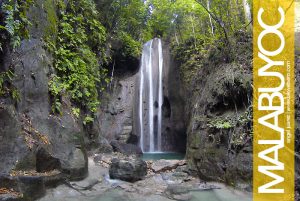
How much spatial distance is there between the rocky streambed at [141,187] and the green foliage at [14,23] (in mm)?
3320

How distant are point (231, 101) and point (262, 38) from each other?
183 cm

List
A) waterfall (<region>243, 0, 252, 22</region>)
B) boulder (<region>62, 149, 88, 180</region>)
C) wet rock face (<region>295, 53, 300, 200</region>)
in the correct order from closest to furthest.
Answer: wet rock face (<region>295, 53, 300, 200</region>), boulder (<region>62, 149, 88, 180</region>), waterfall (<region>243, 0, 252, 22</region>)

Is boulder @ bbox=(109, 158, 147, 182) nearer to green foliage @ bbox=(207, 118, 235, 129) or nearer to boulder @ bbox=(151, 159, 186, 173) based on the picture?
boulder @ bbox=(151, 159, 186, 173)

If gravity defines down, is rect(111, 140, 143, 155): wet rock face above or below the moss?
below

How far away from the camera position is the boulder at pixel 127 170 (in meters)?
7.50

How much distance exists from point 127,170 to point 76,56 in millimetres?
4497

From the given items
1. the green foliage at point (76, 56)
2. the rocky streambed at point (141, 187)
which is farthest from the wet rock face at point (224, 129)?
the green foliage at point (76, 56)

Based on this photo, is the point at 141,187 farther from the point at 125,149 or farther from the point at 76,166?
the point at 125,149

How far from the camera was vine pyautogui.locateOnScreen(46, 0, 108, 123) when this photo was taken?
907 cm

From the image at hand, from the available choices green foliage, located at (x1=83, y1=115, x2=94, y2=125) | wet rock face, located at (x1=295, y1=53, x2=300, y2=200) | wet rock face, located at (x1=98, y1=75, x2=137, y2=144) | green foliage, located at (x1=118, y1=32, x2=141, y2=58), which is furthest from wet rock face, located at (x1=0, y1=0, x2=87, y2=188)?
green foliage, located at (x1=118, y1=32, x2=141, y2=58)

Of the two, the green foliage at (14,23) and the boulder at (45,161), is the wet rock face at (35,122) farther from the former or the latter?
the green foliage at (14,23)

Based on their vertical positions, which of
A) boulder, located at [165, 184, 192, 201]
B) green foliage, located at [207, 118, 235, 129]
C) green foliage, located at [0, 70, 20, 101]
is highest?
green foliage, located at [0, 70, 20, 101]

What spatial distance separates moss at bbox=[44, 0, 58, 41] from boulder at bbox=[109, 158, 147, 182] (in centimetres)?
410

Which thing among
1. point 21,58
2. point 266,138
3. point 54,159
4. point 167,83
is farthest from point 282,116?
point 167,83
